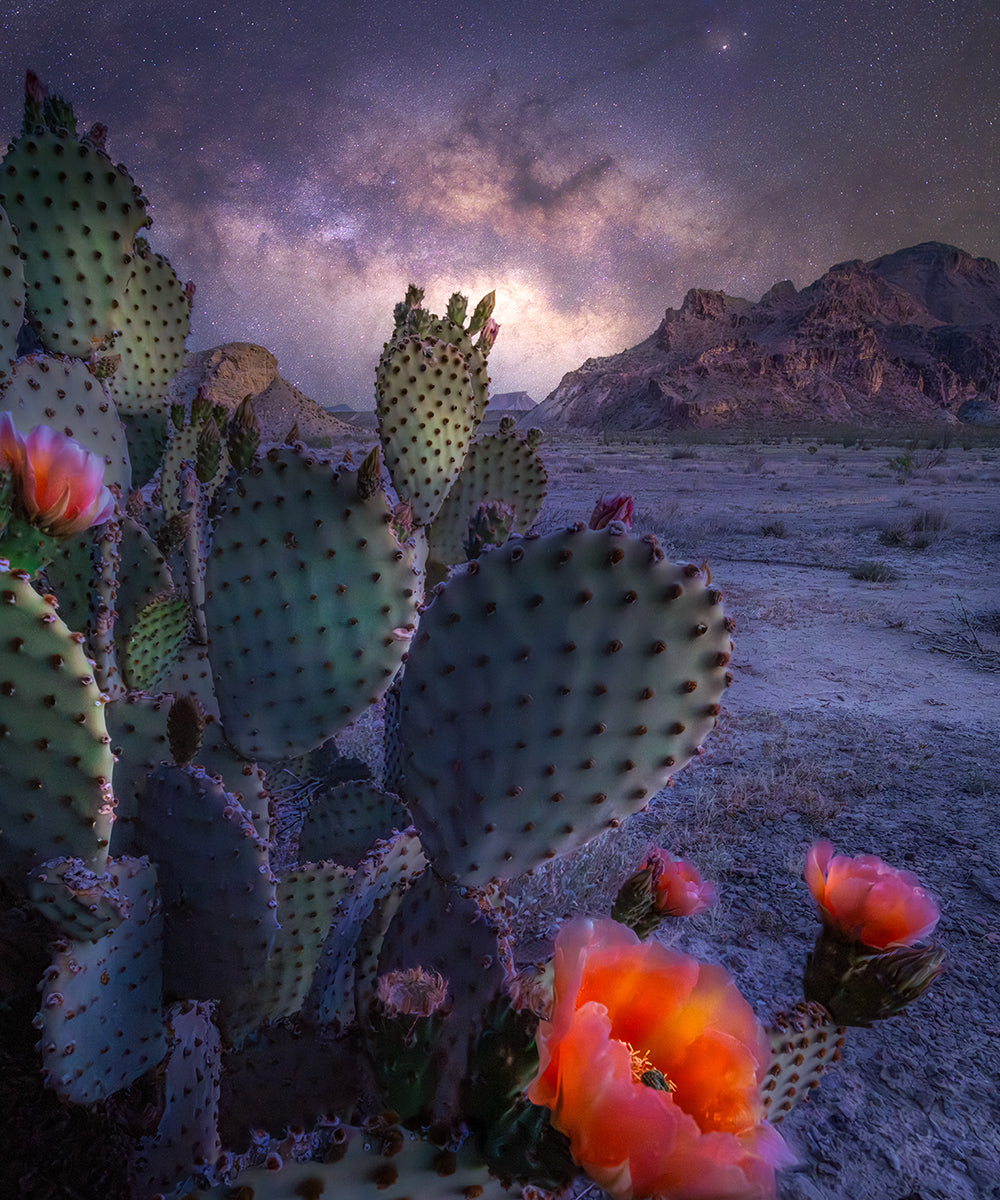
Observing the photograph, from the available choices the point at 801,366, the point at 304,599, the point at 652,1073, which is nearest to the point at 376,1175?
the point at 652,1073

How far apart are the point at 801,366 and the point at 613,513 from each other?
90.0 metres

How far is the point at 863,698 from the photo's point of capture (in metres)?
4.35

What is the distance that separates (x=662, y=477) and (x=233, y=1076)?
59.1 feet

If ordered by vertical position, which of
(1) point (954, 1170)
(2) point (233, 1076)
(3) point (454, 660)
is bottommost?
(1) point (954, 1170)

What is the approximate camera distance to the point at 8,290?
81.7 inches

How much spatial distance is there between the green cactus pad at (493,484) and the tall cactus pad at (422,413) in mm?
780

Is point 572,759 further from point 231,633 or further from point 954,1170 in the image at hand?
point 954,1170

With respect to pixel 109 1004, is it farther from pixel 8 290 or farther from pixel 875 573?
pixel 875 573

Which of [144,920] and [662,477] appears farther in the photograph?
[662,477]

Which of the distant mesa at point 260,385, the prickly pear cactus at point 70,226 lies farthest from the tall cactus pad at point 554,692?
the distant mesa at point 260,385

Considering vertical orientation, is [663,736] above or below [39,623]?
below

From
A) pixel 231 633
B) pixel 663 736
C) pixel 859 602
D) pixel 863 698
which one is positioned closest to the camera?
A: pixel 663 736

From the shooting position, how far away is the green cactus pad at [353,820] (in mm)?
2133

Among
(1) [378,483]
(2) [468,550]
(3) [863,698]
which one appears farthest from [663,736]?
(3) [863,698]
